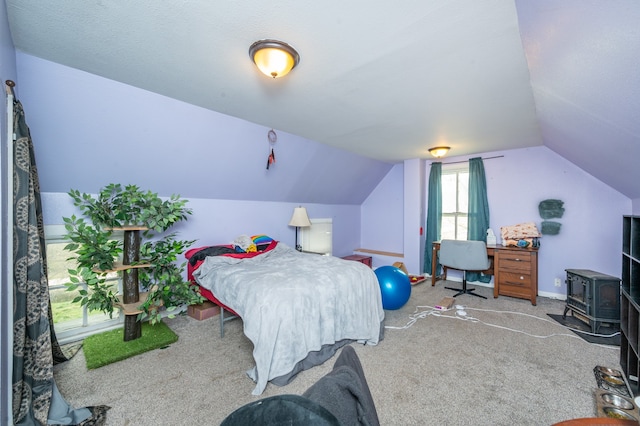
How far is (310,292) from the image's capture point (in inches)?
84.6

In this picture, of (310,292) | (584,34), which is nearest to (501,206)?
(584,34)

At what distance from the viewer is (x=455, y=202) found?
487cm

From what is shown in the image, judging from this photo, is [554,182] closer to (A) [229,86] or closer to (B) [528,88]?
(B) [528,88]

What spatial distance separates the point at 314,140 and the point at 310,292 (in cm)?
241

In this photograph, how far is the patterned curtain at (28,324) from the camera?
1504 mm

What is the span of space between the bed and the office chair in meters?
1.95

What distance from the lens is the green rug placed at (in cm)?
222

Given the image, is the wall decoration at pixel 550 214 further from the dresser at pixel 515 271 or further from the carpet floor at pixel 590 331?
the carpet floor at pixel 590 331

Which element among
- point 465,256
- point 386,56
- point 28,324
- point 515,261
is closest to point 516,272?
point 515,261

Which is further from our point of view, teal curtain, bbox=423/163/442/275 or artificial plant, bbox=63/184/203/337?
teal curtain, bbox=423/163/442/275

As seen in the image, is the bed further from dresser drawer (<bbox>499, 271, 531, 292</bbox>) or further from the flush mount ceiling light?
dresser drawer (<bbox>499, 271, 531, 292</bbox>)

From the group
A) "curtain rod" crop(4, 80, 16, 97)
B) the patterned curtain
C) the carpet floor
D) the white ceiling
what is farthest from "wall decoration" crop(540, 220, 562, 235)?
"curtain rod" crop(4, 80, 16, 97)

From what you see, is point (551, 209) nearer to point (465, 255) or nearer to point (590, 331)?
point (465, 255)

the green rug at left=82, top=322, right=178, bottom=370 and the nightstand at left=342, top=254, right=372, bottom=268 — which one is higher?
the nightstand at left=342, top=254, right=372, bottom=268
